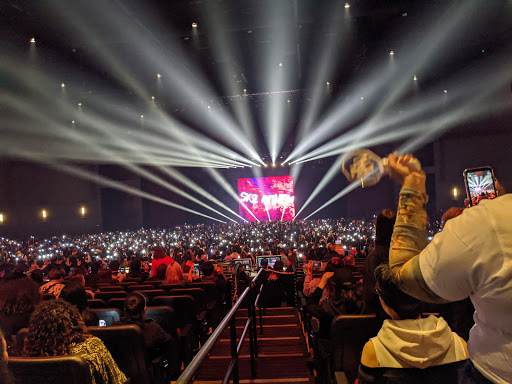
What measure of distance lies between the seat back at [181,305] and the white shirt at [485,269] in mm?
4018

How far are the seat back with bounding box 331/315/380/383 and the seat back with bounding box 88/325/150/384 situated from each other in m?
1.45

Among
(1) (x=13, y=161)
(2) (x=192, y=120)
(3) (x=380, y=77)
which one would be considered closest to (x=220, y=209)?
(2) (x=192, y=120)

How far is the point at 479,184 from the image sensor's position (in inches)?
73.7

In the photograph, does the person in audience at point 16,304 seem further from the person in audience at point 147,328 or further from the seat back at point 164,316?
the seat back at point 164,316

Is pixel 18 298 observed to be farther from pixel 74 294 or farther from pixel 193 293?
pixel 193 293

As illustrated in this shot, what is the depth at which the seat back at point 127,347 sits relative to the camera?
288 centimetres

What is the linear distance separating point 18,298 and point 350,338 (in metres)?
2.89

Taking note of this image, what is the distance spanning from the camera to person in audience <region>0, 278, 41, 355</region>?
346 centimetres

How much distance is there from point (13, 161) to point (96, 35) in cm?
1400

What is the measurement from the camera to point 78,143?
2167 cm

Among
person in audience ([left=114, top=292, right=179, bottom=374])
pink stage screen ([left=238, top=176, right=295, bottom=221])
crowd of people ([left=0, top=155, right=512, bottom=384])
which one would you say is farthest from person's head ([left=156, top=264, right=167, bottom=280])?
pink stage screen ([left=238, top=176, right=295, bottom=221])

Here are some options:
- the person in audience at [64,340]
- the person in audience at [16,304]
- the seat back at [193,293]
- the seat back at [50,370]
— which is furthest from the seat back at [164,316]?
the seat back at [50,370]

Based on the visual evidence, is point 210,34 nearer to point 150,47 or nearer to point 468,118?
point 150,47

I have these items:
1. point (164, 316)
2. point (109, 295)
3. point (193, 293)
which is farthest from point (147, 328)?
point (109, 295)
